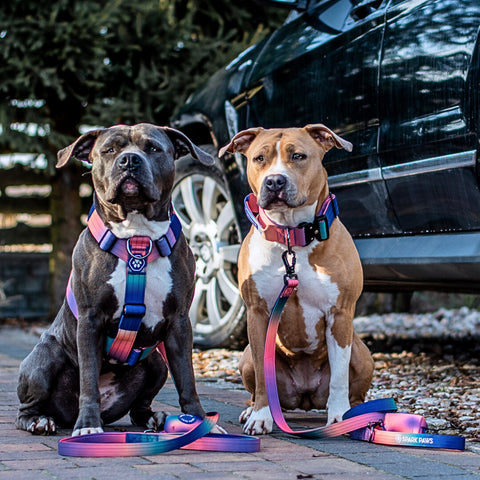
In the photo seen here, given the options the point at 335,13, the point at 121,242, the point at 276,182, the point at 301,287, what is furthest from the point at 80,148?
the point at 335,13

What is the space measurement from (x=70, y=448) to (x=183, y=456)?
38cm

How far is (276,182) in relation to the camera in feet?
10.5

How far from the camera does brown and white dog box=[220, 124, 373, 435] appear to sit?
127 inches

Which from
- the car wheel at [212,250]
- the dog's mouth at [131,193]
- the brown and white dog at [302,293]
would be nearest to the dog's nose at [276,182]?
the brown and white dog at [302,293]

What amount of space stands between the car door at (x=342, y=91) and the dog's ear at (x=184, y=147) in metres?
1.12

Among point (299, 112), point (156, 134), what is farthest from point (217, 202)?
point (156, 134)

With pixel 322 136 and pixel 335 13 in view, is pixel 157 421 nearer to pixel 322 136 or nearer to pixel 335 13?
pixel 322 136

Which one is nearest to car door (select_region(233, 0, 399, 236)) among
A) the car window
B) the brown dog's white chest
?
the car window

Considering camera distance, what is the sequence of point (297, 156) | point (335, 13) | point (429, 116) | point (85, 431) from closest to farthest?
point (85, 431)
point (297, 156)
point (429, 116)
point (335, 13)


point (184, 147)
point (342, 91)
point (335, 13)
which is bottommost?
point (184, 147)

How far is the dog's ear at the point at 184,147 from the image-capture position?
3297mm

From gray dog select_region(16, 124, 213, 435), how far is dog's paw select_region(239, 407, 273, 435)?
0.22 metres

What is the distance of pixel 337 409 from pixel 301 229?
763 millimetres

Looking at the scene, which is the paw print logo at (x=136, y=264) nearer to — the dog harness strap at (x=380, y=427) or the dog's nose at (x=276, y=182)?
the dog's nose at (x=276, y=182)
